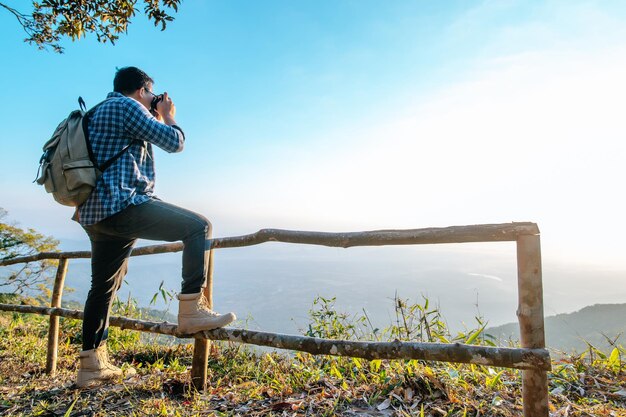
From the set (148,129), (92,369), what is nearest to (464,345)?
(148,129)

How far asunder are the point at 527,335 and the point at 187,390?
2390mm

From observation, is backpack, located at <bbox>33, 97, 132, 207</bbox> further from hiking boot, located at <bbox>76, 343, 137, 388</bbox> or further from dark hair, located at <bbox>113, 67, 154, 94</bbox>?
hiking boot, located at <bbox>76, 343, 137, 388</bbox>

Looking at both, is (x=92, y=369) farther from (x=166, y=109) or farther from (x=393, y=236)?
(x=393, y=236)

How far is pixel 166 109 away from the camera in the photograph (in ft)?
8.95

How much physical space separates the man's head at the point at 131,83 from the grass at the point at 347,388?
214 cm

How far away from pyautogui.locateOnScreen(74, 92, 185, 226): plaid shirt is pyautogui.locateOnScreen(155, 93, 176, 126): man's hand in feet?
0.75

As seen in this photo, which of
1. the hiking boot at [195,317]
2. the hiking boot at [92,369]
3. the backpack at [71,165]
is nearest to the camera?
the backpack at [71,165]

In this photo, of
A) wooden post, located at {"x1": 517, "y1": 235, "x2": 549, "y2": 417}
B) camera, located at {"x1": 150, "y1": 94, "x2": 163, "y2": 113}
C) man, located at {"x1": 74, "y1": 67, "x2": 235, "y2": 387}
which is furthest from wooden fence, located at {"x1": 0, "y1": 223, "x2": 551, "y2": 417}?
camera, located at {"x1": 150, "y1": 94, "x2": 163, "y2": 113}

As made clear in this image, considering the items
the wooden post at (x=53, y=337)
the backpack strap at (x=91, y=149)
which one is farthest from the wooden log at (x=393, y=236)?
the wooden post at (x=53, y=337)

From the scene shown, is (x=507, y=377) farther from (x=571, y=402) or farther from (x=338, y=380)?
(x=338, y=380)

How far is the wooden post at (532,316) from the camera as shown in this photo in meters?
1.91

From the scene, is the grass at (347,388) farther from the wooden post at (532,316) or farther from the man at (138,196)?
the man at (138,196)

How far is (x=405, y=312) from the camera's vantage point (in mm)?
3438

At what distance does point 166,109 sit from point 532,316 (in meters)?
2.61
